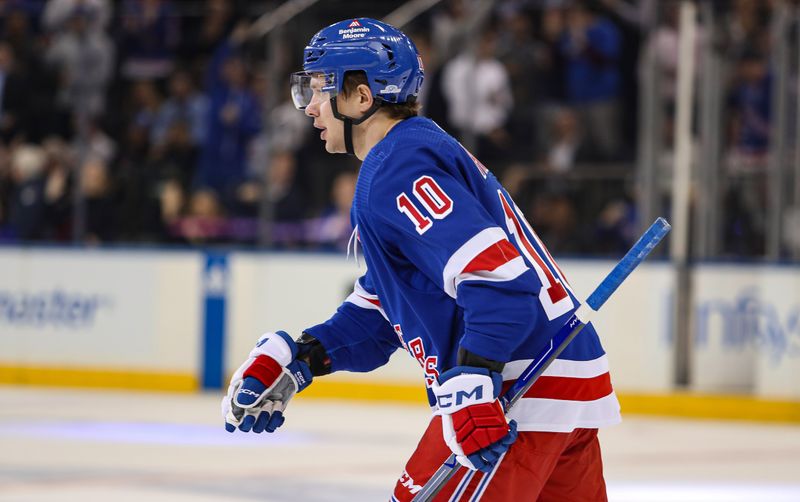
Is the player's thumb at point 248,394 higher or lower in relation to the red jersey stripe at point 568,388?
lower

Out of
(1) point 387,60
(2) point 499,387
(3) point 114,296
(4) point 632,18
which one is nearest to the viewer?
(2) point 499,387

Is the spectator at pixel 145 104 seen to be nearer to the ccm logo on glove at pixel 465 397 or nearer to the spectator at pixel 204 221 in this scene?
the spectator at pixel 204 221

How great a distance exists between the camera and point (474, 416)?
99.2 inches

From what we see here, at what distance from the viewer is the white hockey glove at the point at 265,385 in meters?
2.95

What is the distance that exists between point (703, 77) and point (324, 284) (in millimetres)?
2634

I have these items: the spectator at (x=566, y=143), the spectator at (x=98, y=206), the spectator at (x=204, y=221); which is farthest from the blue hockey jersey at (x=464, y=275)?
the spectator at (x=98, y=206)

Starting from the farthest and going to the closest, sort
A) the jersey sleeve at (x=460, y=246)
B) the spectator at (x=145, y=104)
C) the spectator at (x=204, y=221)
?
the spectator at (x=145, y=104) → the spectator at (x=204, y=221) → the jersey sleeve at (x=460, y=246)

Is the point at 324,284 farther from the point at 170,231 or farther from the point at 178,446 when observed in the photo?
the point at 178,446

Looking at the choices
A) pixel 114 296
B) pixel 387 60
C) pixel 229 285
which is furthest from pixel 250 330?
pixel 387 60

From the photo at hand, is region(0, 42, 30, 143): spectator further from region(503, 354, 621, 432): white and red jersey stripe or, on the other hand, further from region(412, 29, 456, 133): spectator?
region(503, 354, 621, 432): white and red jersey stripe

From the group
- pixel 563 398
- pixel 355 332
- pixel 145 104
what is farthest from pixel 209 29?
pixel 563 398

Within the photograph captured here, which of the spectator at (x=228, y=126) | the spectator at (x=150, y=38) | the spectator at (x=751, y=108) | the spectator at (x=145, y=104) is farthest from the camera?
the spectator at (x=150, y=38)

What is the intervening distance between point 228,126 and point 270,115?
623mm

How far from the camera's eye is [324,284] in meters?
9.48
